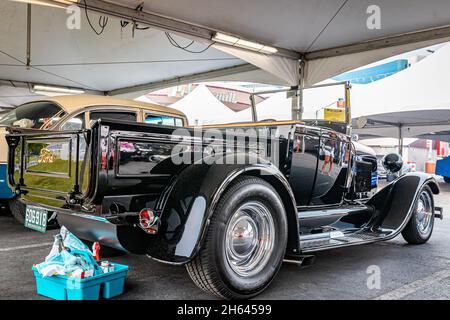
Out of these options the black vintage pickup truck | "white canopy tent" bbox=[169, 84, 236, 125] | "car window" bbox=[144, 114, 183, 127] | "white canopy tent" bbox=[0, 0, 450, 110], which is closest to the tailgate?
the black vintage pickup truck

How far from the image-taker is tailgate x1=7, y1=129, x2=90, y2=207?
A: 2463mm

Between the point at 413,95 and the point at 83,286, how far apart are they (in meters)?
13.1

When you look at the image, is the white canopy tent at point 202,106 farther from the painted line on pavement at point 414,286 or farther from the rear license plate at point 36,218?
the rear license plate at point 36,218

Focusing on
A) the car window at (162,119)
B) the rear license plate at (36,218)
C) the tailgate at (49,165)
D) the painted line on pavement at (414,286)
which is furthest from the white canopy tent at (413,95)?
the rear license plate at (36,218)

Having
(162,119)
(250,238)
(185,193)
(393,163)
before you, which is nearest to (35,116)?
(162,119)

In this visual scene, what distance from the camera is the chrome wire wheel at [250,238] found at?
2.74 metres

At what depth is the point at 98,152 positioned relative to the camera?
2287mm

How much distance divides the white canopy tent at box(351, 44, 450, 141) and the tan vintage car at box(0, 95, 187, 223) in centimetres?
747

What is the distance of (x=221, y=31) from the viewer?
7.30 metres

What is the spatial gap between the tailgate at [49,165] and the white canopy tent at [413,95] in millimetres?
9525

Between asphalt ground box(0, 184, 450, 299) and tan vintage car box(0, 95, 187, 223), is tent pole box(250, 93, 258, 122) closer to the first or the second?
tan vintage car box(0, 95, 187, 223)

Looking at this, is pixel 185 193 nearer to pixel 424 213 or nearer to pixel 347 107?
pixel 347 107

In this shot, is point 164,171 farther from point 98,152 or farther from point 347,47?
point 347,47
